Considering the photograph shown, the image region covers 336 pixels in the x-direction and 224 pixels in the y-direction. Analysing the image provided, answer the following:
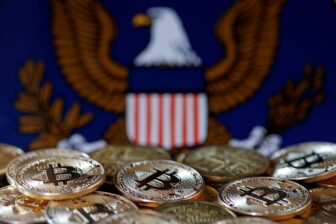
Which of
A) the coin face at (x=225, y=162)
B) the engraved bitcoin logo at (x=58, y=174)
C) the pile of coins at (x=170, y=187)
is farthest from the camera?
the coin face at (x=225, y=162)

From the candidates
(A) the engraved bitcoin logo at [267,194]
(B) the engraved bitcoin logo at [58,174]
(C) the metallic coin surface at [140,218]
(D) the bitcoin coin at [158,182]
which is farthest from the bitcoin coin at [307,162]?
(B) the engraved bitcoin logo at [58,174]

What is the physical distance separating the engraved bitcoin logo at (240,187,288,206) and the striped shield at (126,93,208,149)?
871 mm

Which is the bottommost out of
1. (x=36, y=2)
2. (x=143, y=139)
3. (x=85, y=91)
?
(x=143, y=139)

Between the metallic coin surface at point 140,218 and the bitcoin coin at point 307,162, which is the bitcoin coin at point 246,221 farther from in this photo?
the bitcoin coin at point 307,162

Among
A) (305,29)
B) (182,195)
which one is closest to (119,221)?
(182,195)

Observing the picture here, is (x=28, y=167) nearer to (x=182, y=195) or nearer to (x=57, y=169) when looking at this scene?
(x=57, y=169)

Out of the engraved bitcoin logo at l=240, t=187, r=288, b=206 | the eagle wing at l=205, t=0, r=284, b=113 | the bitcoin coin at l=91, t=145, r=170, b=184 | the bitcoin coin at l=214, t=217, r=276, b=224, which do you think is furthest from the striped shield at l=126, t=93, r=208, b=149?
the bitcoin coin at l=214, t=217, r=276, b=224

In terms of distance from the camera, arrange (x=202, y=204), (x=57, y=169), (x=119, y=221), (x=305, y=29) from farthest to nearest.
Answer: (x=305, y=29) → (x=57, y=169) → (x=202, y=204) → (x=119, y=221)

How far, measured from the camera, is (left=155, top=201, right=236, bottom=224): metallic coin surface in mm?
1376

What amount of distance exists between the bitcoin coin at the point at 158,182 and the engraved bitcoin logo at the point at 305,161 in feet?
0.94

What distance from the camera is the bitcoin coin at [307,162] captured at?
1593 mm

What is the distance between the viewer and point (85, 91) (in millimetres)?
2367

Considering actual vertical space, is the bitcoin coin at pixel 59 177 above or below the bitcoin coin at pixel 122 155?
above

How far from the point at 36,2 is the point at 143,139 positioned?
0.67 metres
